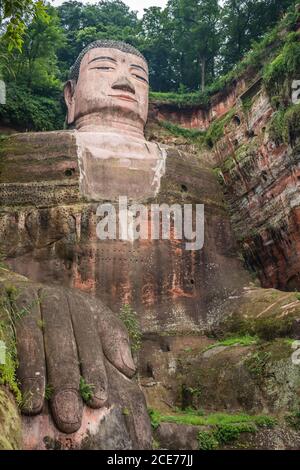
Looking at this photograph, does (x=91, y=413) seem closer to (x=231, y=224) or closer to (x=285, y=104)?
(x=231, y=224)

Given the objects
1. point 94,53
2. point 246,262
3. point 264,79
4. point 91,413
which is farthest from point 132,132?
point 91,413

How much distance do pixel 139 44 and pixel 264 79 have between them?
1192cm

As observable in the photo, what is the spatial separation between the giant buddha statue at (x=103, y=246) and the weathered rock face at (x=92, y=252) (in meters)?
0.02

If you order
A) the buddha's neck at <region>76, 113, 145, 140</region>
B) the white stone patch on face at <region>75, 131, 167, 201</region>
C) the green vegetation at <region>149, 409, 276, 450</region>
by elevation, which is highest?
the buddha's neck at <region>76, 113, 145, 140</region>

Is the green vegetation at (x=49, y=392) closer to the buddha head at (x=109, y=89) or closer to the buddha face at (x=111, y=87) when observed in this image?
the buddha head at (x=109, y=89)

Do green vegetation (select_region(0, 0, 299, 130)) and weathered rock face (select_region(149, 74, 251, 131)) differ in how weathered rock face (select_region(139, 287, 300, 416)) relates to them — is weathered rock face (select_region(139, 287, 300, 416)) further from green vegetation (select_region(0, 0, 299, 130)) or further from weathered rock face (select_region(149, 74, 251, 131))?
weathered rock face (select_region(149, 74, 251, 131))

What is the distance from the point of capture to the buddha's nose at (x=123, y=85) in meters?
13.7

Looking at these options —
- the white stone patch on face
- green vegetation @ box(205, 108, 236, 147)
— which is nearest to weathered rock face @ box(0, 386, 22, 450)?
the white stone patch on face

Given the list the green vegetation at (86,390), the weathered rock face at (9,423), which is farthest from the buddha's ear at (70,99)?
the weathered rock face at (9,423)

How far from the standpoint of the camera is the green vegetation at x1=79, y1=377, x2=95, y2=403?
6195 millimetres

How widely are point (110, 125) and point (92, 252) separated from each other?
4.23m

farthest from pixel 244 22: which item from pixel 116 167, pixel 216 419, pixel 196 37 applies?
pixel 216 419

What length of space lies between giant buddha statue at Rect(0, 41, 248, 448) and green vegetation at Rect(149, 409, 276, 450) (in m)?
0.96

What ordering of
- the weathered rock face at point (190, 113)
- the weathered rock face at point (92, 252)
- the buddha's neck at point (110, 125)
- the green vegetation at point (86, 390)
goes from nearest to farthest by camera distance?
the green vegetation at point (86, 390), the weathered rock face at point (92, 252), the buddha's neck at point (110, 125), the weathered rock face at point (190, 113)
